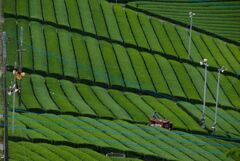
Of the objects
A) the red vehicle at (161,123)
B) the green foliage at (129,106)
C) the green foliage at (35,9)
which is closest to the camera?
the red vehicle at (161,123)

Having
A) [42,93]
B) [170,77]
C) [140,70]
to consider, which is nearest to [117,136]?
[42,93]

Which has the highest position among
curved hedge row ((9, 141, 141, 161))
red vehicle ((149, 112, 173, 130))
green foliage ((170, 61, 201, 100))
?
green foliage ((170, 61, 201, 100))

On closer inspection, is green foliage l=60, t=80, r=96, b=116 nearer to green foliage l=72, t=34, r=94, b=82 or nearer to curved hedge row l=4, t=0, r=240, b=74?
green foliage l=72, t=34, r=94, b=82

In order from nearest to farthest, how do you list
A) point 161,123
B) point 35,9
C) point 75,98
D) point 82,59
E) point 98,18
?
point 161,123 → point 75,98 → point 82,59 → point 35,9 → point 98,18

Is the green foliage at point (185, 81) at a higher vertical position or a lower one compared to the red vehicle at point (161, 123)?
higher

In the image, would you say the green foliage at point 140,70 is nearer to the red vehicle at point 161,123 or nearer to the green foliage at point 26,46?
the red vehicle at point 161,123

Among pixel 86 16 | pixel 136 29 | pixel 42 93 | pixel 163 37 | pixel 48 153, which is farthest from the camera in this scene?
pixel 163 37

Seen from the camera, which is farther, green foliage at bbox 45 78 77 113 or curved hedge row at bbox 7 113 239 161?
green foliage at bbox 45 78 77 113

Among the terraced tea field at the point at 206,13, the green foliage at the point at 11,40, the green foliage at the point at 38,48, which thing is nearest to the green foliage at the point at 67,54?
the green foliage at the point at 38,48

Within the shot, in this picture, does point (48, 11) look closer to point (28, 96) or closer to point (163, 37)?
point (163, 37)

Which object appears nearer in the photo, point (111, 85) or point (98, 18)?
point (111, 85)

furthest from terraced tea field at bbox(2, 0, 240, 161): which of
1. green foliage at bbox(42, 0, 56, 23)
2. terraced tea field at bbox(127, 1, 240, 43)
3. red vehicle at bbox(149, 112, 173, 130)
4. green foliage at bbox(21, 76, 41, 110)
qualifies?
terraced tea field at bbox(127, 1, 240, 43)

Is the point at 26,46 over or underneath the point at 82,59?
over
